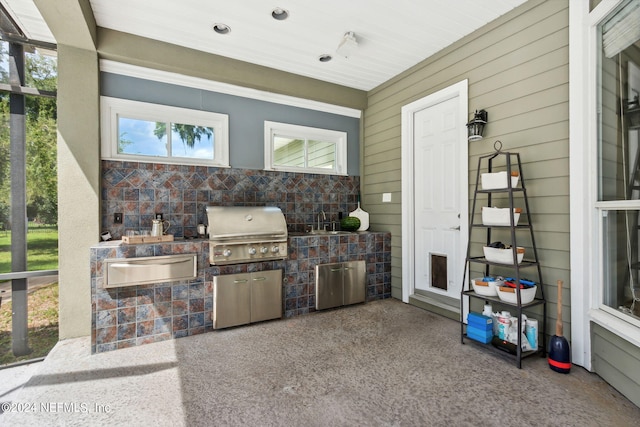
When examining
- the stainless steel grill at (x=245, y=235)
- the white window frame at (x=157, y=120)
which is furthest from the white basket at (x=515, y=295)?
the white window frame at (x=157, y=120)

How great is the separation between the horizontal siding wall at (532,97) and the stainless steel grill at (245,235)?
1948mm

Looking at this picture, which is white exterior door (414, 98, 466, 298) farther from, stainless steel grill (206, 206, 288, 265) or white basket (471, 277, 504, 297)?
stainless steel grill (206, 206, 288, 265)

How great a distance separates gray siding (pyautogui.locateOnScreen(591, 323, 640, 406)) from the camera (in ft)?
5.82

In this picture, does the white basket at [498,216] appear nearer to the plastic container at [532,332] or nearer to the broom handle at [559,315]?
the broom handle at [559,315]

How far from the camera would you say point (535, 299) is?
7.87 feet

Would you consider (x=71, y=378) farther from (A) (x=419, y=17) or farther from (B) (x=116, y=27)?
(A) (x=419, y=17)

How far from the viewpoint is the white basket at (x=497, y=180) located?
7.89 feet

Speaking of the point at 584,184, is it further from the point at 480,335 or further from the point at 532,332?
the point at 480,335

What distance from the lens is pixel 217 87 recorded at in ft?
11.5

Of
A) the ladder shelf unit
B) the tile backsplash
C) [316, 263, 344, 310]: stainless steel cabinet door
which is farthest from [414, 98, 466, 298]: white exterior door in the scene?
the tile backsplash

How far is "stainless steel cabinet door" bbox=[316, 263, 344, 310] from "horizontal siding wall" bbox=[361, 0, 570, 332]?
1.64 m

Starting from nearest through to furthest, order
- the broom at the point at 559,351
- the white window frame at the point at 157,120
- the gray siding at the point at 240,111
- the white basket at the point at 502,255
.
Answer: the broom at the point at 559,351
the white basket at the point at 502,255
the white window frame at the point at 157,120
the gray siding at the point at 240,111

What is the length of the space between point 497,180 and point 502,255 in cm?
59

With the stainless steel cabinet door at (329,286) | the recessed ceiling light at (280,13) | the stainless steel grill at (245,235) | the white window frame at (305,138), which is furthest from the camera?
the white window frame at (305,138)
